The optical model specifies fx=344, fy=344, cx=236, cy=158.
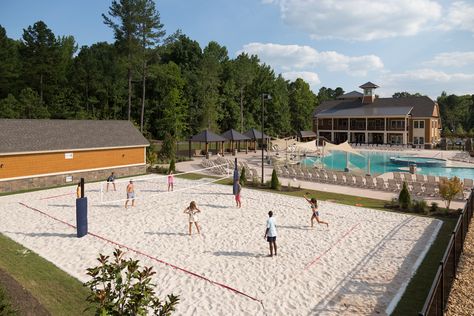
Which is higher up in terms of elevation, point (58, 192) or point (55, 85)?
point (55, 85)

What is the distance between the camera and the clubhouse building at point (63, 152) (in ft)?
66.2

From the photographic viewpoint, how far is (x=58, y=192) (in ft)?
65.7

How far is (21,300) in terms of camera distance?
25.0 ft

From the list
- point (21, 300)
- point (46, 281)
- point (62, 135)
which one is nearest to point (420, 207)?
point (46, 281)

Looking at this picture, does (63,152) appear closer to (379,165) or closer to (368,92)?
(379,165)

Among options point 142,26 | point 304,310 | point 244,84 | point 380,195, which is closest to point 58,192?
point 304,310

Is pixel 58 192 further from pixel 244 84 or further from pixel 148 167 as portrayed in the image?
pixel 244 84

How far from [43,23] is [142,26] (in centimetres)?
1950

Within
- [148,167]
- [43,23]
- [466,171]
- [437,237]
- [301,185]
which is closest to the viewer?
[437,237]

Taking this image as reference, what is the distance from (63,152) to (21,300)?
16.3 m

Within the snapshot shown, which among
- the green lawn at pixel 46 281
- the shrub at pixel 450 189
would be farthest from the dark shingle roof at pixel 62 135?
the shrub at pixel 450 189

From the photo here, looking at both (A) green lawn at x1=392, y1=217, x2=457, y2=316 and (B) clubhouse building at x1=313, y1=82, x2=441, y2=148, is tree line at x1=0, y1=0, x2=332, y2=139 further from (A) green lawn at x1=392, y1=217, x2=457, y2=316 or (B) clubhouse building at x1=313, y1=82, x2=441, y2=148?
(A) green lawn at x1=392, y1=217, x2=457, y2=316

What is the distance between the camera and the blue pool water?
105 feet

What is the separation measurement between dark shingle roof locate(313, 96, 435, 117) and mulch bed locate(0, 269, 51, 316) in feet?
189
